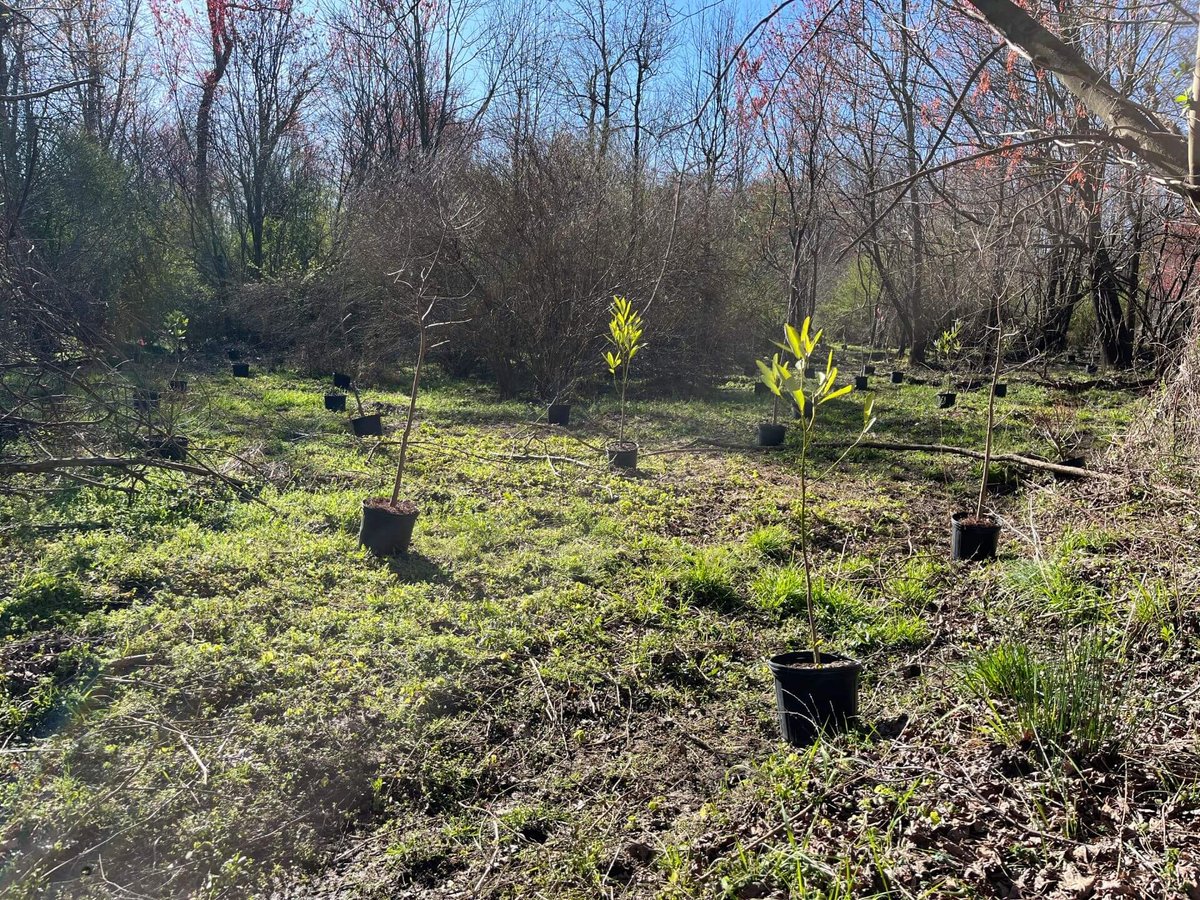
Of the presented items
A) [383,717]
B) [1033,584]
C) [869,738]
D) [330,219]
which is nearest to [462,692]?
[383,717]

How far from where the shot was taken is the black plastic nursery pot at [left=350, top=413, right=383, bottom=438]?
852cm

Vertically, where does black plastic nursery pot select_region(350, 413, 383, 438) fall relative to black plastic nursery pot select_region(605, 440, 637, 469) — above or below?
above

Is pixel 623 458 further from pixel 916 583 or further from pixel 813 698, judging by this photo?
pixel 813 698

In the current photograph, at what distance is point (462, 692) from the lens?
10.9 ft

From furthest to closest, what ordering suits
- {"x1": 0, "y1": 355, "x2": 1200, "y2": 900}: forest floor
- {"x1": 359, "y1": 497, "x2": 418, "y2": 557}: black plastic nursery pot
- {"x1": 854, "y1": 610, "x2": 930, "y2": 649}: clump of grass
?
{"x1": 359, "y1": 497, "x2": 418, "y2": 557}: black plastic nursery pot → {"x1": 854, "y1": 610, "x2": 930, "y2": 649}: clump of grass → {"x1": 0, "y1": 355, "x2": 1200, "y2": 900}: forest floor

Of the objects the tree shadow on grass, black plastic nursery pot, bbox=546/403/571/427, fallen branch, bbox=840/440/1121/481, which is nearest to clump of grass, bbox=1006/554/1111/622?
fallen branch, bbox=840/440/1121/481

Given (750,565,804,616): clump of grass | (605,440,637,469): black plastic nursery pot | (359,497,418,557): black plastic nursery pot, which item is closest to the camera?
(750,565,804,616): clump of grass

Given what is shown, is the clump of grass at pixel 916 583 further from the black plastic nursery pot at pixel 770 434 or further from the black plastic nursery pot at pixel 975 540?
the black plastic nursery pot at pixel 770 434

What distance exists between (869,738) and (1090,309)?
17.1 meters

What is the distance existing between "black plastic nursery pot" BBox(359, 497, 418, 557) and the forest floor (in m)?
0.21

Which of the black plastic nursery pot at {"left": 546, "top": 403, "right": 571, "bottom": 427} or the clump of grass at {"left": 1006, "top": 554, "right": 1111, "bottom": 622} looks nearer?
the clump of grass at {"left": 1006, "top": 554, "right": 1111, "bottom": 622}

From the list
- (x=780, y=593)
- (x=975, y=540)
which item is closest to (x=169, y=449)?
(x=780, y=593)

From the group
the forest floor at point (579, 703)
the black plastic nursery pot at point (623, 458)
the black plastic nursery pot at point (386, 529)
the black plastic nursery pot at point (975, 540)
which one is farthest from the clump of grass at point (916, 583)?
the black plastic nursery pot at point (623, 458)

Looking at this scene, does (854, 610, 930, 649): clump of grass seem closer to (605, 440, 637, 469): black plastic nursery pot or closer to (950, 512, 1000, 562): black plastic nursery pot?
(950, 512, 1000, 562): black plastic nursery pot
